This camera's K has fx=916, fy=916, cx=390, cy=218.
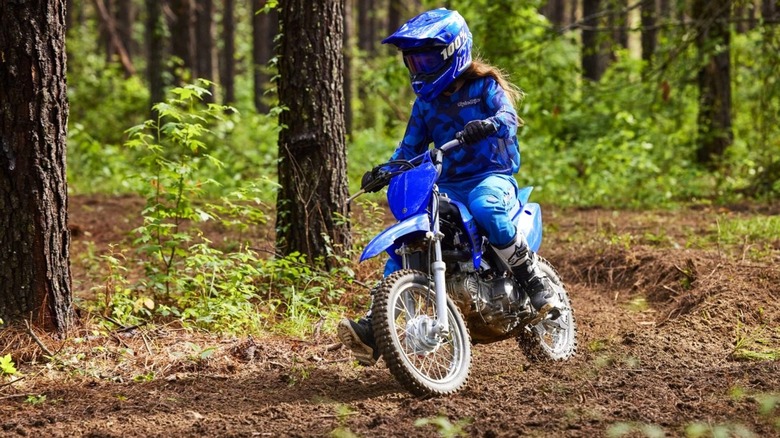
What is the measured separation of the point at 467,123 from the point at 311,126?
2534 millimetres

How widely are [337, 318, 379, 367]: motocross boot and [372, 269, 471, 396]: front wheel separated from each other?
15cm

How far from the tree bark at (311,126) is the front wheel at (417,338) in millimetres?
2380

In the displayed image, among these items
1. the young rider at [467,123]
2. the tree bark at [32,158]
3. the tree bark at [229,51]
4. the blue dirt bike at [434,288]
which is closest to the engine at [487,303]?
the blue dirt bike at [434,288]

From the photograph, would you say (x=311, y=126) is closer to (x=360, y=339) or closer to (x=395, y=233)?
(x=395, y=233)

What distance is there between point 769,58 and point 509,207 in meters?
8.20

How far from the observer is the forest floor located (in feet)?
14.1

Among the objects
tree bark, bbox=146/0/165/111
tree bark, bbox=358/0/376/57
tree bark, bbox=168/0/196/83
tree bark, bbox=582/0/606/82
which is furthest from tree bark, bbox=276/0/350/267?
tree bark, bbox=358/0/376/57

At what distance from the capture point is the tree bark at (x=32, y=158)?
532 centimetres

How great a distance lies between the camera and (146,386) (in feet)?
17.1

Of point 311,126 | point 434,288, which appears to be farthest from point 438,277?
point 311,126

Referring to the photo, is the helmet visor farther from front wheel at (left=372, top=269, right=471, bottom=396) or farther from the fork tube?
front wheel at (left=372, top=269, right=471, bottom=396)

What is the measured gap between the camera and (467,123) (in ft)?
16.6

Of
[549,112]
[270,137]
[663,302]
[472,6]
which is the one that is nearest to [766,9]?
[549,112]

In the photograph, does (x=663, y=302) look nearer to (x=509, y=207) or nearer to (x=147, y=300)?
(x=509, y=207)
